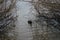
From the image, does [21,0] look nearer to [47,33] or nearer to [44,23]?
[44,23]

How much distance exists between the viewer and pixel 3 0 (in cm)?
998

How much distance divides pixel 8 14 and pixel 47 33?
10.7 feet

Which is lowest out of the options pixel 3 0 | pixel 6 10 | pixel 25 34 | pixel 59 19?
pixel 25 34

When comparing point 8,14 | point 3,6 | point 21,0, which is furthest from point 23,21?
point 21,0

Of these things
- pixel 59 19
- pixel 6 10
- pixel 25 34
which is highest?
pixel 6 10

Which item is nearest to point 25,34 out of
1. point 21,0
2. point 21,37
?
point 21,37

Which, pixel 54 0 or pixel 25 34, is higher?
pixel 54 0

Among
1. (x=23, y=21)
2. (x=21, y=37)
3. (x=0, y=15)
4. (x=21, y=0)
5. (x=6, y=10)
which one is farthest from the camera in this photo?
(x=21, y=0)

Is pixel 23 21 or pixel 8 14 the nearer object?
pixel 8 14

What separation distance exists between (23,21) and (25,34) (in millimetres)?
2593

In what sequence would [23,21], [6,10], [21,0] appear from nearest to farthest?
1. [6,10]
2. [23,21]
3. [21,0]

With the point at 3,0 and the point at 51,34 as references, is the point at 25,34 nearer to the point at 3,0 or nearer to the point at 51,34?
the point at 51,34

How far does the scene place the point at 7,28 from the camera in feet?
32.0

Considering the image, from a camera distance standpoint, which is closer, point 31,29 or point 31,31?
point 31,31
